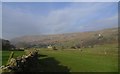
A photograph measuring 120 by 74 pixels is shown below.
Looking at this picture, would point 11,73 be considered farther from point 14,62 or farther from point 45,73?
point 45,73

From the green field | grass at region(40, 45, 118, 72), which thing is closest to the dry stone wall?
the green field

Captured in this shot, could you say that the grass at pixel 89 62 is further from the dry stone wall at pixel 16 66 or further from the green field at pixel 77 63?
the dry stone wall at pixel 16 66

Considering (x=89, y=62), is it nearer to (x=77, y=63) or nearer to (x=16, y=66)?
(x=77, y=63)

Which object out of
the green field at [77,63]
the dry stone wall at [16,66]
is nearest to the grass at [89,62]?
the green field at [77,63]

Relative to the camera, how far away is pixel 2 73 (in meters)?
13.2

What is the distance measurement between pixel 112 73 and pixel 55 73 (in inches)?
227

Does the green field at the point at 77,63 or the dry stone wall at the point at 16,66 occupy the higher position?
the dry stone wall at the point at 16,66

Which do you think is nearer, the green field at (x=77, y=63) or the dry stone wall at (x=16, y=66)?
the dry stone wall at (x=16, y=66)

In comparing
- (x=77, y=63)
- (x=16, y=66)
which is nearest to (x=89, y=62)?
(x=77, y=63)

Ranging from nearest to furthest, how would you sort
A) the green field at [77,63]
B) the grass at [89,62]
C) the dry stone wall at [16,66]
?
the dry stone wall at [16,66] < the green field at [77,63] < the grass at [89,62]

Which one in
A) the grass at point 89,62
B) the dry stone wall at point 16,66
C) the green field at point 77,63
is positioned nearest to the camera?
the dry stone wall at point 16,66

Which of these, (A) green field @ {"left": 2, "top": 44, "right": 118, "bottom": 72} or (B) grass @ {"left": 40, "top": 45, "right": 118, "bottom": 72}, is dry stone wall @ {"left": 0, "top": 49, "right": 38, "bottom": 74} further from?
(B) grass @ {"left": 40, "top": 45, "right": 118, "bottom": 72}

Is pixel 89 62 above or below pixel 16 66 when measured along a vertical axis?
below

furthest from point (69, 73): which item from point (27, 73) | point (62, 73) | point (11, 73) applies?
point (11, 73)
